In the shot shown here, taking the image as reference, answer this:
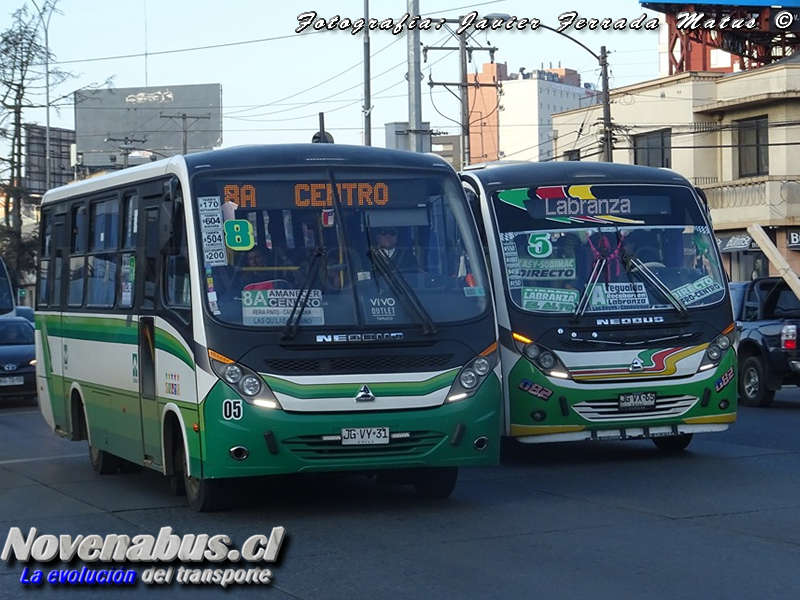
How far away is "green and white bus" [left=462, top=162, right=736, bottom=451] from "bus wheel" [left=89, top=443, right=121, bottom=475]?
146 inches

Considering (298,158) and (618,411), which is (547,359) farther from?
(298,158)

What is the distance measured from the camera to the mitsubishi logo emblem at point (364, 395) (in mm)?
10086

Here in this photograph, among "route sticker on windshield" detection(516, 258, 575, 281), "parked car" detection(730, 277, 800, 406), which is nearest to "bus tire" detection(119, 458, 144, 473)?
"route sticker on windshield" detection(516, 258, 575, 281)

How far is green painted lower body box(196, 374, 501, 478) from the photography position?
9984 mm

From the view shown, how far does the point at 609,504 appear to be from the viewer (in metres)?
10.8

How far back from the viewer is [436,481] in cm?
1121

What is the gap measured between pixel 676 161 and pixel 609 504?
36.7m

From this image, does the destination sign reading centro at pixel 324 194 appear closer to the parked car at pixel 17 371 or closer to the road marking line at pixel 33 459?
the road marking line at pixel 33 459

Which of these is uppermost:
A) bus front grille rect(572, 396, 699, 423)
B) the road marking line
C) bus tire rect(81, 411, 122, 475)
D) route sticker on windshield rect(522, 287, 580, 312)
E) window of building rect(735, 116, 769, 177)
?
window of building rect(735, 116, 769, 177)

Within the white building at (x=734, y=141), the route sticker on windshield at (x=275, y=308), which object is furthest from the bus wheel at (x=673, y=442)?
the white building at (x=734, y=141)

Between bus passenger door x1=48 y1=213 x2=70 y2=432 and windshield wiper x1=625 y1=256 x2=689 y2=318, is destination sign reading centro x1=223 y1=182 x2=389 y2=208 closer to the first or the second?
windshield wiper x1=625 y1=256 x2=689 y2=318

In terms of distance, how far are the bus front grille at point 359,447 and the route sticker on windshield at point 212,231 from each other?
1.42 meters

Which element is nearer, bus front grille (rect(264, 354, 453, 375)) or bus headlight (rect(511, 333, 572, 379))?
bus front grille (rect(264, 354, 453, 375))

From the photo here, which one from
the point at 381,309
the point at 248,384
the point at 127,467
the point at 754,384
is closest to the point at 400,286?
the point at 381,309
